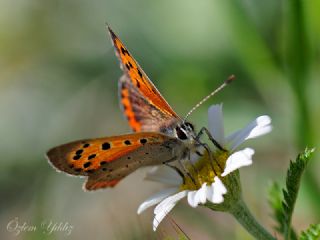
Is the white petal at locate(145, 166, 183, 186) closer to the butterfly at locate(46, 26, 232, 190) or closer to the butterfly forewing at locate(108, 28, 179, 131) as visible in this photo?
the butterfly at locate(46, 26, 232, 190)

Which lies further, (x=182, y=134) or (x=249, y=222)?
(x=182, y=134)

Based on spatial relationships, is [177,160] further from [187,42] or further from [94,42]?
[94,42]

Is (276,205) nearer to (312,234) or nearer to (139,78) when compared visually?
(312,234)

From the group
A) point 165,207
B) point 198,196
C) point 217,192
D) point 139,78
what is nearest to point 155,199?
point 165,207

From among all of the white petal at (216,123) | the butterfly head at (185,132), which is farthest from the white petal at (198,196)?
the white petal at (216,123)

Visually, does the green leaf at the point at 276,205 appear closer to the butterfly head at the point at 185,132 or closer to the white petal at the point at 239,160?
the white petal at the point at 239,160

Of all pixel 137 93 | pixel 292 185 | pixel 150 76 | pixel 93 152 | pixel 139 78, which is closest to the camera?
pixel 292 185
